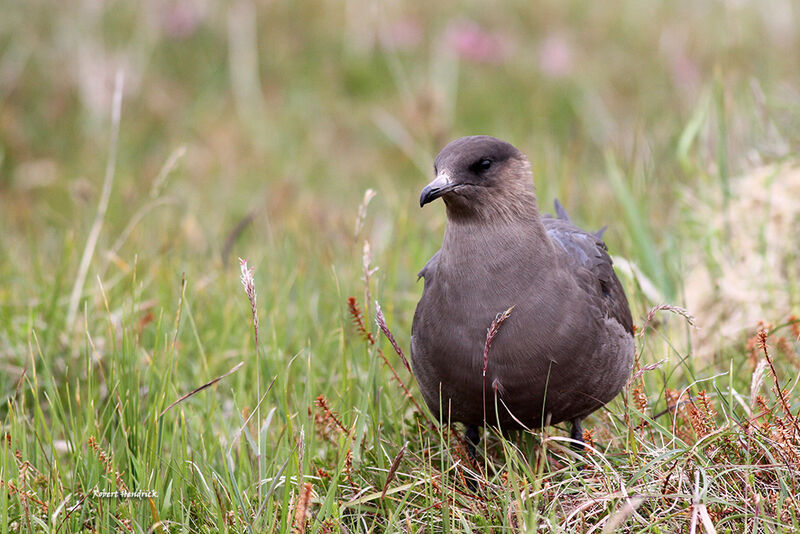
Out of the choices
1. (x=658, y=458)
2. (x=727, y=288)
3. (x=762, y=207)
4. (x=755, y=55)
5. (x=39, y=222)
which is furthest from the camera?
(x=755, y=55)

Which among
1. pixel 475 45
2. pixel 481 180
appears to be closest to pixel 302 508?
pixel 481 180

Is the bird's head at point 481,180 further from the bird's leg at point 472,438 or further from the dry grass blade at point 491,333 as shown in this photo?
the bird's leg at point 472,438

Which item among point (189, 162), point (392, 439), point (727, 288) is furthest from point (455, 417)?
point (189, 162)

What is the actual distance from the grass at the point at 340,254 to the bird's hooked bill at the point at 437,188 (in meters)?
0.26

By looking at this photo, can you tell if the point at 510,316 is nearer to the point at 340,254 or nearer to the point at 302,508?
the point at 302,508

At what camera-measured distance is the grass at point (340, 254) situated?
2527 millimetres

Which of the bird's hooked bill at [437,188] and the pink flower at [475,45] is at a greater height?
the pink flower at [475,45]

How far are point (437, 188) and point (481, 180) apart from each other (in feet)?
0.68

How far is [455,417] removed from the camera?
2.93 meters

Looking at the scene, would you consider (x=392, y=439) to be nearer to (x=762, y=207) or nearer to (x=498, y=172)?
(x=498, y=172)

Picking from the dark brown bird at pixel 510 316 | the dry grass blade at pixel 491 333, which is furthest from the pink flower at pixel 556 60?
the dry grass blade at pixel 491 333

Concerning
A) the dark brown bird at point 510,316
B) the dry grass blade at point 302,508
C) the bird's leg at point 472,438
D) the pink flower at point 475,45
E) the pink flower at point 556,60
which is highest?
the pink flower at point 475,45

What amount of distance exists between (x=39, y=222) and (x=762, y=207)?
4.28 metres

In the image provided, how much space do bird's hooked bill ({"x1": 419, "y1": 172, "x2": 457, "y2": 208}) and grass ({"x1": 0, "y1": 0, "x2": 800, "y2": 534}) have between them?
0.26 m
